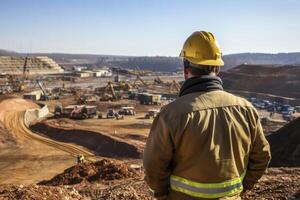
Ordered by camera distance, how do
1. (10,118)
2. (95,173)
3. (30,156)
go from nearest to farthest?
(95,173), (30,156), (10,118)

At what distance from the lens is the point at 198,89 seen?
121 inches

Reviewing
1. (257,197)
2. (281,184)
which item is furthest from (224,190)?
(281,184)

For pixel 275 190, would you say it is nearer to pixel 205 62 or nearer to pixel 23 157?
pixel 205 62

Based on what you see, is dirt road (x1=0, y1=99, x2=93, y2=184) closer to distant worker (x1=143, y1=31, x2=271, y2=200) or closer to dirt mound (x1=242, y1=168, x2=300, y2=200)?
dirt mound (x1=242, y1=168, x2=300, y2=200)

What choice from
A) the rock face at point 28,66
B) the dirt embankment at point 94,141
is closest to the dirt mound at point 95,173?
the dirt embankment at point 94,141

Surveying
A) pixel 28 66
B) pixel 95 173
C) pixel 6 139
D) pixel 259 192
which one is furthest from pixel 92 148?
pixel 28 66

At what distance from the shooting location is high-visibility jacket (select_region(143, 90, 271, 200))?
2.95m

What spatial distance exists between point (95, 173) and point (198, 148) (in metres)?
13.0

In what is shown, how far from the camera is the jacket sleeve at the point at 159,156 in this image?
295 cm

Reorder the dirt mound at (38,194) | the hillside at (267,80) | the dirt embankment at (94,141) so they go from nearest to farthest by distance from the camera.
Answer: the dirt mound at (38,194)
the dirt embankment at (94,141)
the hillside at (267,80)

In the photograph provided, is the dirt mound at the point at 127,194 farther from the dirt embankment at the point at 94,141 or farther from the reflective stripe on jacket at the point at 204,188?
the dirt embankment at the point at 94,141

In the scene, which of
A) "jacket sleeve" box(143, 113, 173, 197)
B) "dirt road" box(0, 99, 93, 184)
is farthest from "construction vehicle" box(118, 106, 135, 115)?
"jacket sleeve" box(143, 113, 173, 197)

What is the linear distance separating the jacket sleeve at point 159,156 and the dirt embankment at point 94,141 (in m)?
26.8

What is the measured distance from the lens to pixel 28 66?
395 ft
